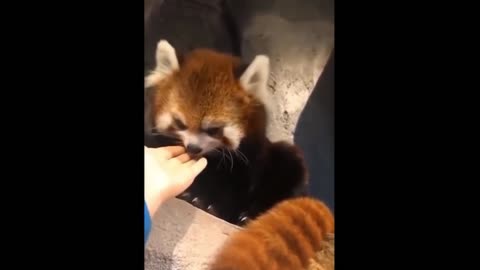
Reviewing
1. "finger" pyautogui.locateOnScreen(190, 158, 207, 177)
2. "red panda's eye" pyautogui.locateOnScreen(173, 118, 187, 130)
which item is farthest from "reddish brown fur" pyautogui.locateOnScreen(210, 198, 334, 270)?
"red panda's eye" pyautogui.locateOnScreen(173, 118, 187, 130)

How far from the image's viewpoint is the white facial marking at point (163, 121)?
1634 mm

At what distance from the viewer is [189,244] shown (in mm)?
1613

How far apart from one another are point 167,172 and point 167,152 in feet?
0.22

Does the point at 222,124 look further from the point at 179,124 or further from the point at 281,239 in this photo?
the point at 281,239

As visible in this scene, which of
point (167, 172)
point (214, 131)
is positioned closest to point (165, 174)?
point (167, 172)

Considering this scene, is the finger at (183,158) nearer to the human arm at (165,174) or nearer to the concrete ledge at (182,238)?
the human arm at (165,174)

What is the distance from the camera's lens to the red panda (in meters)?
1.63

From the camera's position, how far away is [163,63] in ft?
5.36

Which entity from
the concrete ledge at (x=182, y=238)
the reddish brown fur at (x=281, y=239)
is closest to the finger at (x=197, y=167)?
the concrete ledge at (x=182, y=238)

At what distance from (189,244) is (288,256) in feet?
1.10

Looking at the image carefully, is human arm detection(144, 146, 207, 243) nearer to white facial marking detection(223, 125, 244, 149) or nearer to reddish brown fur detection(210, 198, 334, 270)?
white facial marking detection(223, 125, 244, 149)

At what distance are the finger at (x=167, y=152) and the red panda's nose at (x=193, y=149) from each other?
0.8 inches

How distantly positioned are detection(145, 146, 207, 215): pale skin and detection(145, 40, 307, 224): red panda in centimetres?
2
